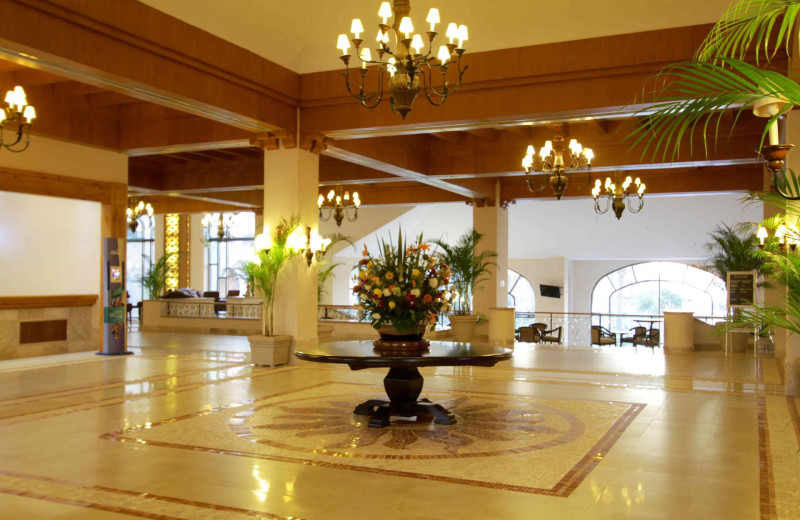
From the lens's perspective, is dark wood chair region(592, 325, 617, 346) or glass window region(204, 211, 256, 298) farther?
glass window region(204, 211, 256, 298)

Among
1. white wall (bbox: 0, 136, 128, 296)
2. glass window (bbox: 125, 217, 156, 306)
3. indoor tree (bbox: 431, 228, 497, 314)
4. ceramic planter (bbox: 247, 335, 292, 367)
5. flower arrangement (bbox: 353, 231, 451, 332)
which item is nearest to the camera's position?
flower arrangement (bbox: 353, 231, 451, 332)

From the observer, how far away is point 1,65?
9.24 m

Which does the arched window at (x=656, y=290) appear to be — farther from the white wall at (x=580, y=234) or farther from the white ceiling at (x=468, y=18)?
the white ceiling at (x=468, y=18)

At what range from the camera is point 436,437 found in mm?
6043

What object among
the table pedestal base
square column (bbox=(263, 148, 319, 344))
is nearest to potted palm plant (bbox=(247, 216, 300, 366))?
square column (bbox=(263, 148, 319, 344))

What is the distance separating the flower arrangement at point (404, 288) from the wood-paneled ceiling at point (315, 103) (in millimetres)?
2676

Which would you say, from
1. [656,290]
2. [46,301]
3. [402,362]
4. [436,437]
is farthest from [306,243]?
[656,290]

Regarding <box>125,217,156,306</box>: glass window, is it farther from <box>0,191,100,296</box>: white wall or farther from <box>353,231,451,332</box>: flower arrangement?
<box>353,231,451,332</box>: flower arrangement

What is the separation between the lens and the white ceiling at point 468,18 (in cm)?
835

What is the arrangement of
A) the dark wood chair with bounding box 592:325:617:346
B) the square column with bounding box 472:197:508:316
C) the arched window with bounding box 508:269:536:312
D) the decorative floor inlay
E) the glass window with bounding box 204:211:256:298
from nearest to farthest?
the decorative floor inlay
the dark wood chair with bounding box 592:325:617:346
the square column with bounding box 472:197:508:316
the arched window with bounding box 508:269:536:312
the glass window with bounding box 204:211:256:298

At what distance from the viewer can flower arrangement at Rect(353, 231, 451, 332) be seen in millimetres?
6484

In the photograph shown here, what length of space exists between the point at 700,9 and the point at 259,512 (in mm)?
7152

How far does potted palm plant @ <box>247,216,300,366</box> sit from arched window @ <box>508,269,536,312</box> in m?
14.3

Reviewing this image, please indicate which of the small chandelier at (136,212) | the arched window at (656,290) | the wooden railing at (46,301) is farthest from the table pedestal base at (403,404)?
the arched window at (656,290)
